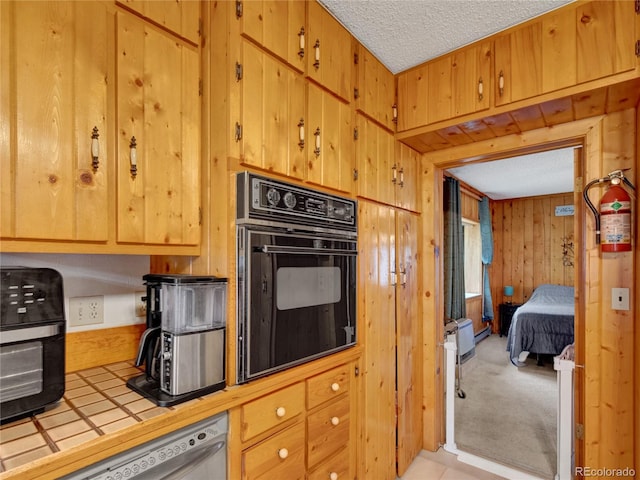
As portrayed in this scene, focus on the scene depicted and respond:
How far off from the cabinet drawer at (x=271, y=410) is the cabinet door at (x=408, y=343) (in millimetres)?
1000

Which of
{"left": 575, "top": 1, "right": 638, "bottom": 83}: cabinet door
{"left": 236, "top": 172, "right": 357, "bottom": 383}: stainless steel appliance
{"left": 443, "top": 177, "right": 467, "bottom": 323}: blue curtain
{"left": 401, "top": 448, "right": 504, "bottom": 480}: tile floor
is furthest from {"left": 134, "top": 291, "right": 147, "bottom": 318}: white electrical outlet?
{"left": 443, "top": 177, "right": 467, "bottom": 323}: blue curtain

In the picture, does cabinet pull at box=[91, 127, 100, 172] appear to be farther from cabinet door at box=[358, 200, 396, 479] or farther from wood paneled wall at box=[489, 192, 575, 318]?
wood paneled wall at box=[489, 192, 575, 318]

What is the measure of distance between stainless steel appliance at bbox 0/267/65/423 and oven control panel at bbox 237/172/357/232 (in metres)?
0.63

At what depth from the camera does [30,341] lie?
3.13 feet

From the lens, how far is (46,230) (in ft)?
3.20

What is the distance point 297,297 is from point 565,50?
5.95 ft

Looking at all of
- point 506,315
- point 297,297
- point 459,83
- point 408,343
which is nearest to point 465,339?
point 506,315

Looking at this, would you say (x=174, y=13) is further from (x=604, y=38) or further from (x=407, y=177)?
(x=604, y=38)

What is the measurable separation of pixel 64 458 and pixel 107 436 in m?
0.09

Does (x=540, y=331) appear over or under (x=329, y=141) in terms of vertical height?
under

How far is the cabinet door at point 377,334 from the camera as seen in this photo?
1.88 metres

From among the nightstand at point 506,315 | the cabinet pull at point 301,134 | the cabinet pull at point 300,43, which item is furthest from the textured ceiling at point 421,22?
the nightstand at point 506,315

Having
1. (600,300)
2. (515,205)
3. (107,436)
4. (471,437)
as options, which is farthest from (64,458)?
(515,205)

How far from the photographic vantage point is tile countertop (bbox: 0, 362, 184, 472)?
81cm
